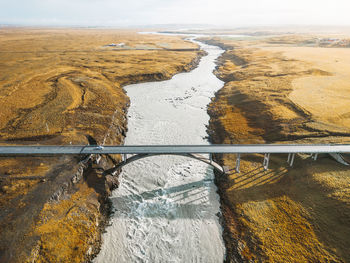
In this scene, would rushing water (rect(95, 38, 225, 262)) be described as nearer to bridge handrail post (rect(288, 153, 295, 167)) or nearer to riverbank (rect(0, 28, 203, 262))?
riverbank (rect(0, 28, 203, 262))

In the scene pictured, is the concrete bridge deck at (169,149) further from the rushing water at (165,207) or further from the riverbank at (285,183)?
the rushing water at (165,207)

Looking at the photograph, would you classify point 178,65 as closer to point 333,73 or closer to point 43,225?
point 333,73

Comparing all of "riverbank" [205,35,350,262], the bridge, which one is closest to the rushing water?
"riverbank" [205,35,350,262]

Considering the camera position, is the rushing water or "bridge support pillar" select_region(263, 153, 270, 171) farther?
"bridge support pillar" select_region(263, 153, 270, 171)

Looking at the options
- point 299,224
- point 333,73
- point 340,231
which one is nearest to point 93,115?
point 299,224

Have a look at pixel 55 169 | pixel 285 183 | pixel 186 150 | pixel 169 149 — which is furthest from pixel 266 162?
pixel 55 169

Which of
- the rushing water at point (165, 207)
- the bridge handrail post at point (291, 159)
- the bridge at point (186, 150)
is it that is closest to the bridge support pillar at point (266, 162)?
the bridge at point (186, 150)
